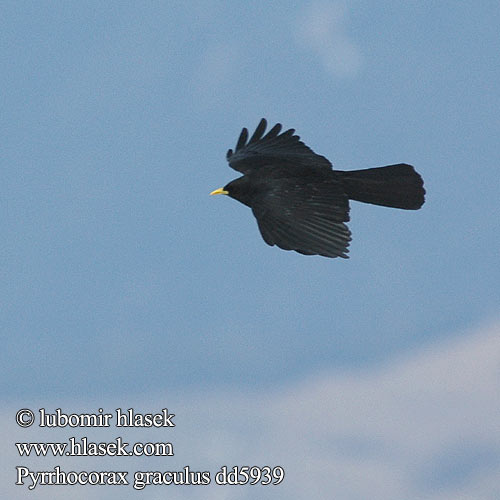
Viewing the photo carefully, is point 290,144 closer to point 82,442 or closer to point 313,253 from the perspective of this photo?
point 313,253

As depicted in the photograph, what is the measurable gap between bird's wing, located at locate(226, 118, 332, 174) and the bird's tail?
49cm

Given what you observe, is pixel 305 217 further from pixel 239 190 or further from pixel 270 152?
pixel 270 152

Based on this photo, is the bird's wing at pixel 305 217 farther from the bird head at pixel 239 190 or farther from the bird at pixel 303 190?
the bird head at pixel 239 190

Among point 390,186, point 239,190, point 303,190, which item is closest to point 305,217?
point 303,190

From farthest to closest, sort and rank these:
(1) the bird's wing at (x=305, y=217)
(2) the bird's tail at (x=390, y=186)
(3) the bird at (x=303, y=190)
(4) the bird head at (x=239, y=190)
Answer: (4) the bird head at (x=239, y=190)
(2) the bird's tail at (x=390, y=186)
(3) the bird at (x=303, y=190)
(1) the bird's wing at (x=305, y=217)

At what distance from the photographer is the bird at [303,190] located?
8.06 m

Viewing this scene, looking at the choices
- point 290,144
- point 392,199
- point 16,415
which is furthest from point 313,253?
point 16,415

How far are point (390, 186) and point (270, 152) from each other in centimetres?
176

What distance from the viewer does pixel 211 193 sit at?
31.6 feet

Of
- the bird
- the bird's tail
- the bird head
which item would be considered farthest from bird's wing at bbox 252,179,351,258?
the bird head

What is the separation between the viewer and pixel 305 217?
323 inches

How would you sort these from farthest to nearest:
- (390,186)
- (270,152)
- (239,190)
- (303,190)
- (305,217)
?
(270,152)
(239,190)
(390,186)
(303,190)
(305,217)

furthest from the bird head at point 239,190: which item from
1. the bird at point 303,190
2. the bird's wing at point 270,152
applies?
the bird's wing at point 270,152

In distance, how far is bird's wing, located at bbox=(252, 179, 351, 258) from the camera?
26.1 ft
